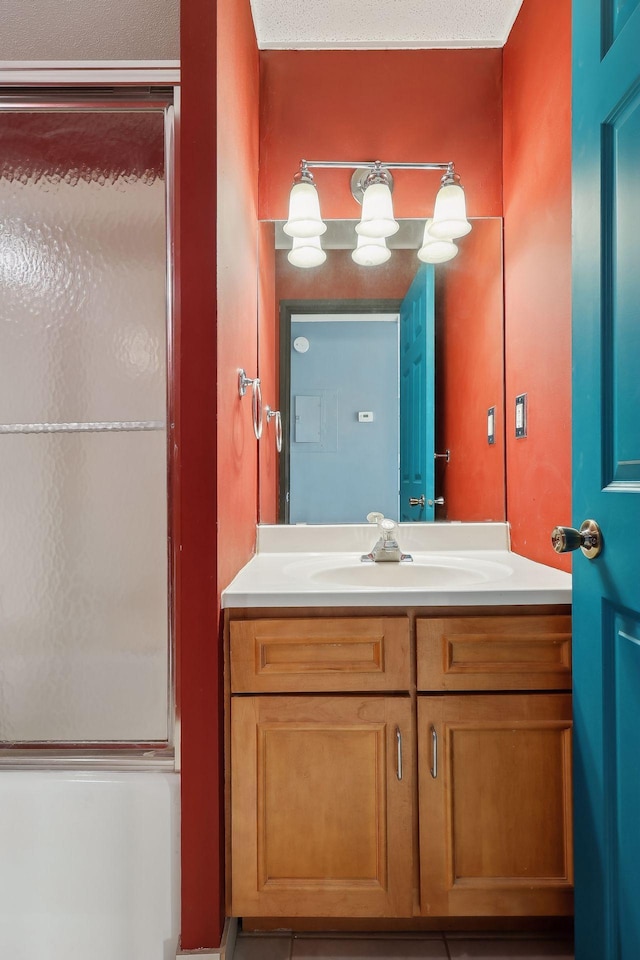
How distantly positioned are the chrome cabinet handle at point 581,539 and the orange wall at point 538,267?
1.34ft

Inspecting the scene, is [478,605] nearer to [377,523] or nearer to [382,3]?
[377,523]

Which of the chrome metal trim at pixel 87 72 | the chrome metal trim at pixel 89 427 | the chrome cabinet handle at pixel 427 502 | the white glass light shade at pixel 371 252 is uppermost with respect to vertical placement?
the chrome metal trim at pixel 87 72

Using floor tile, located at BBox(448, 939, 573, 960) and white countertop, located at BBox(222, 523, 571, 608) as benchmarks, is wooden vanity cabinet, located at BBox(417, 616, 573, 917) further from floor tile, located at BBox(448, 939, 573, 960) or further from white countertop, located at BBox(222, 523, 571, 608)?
floor tile, located at BBox(448, 939, 573, 960)

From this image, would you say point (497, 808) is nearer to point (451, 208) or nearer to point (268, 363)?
point (268, 363)

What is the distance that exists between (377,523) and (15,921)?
133 cm

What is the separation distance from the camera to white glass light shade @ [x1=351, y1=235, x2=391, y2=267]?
1.65 meters

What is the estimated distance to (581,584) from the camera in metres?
0.96

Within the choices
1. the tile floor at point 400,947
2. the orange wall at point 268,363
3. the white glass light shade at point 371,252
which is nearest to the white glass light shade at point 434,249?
the white glass light shade at point 371,252

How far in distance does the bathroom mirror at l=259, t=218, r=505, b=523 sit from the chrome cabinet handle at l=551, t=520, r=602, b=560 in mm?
770

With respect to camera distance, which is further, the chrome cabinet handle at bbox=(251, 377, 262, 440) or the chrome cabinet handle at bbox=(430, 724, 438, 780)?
the chrome cabinet handle at bbox=(251, 377, 262, 440)

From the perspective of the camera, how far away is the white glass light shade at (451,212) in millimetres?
1578

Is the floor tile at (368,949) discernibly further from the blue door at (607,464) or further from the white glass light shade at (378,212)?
the white glass light shade at (378,212)

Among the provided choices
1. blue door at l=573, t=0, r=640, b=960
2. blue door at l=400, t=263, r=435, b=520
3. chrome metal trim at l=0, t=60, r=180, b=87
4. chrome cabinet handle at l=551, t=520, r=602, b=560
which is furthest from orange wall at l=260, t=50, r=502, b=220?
chrome cabinet handle at l=551, t=520, r=602, b=560

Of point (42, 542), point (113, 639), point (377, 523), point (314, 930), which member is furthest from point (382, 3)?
point (314, 930)
